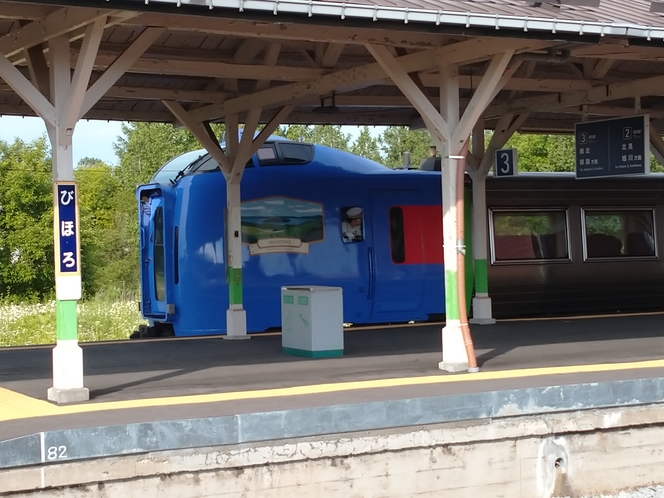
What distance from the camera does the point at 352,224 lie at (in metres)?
16.0

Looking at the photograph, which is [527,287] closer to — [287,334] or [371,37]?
[287,334]

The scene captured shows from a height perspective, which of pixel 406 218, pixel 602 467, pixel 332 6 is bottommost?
pixel 602 467

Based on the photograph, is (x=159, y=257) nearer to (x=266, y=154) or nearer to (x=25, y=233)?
(x=266, y=154)

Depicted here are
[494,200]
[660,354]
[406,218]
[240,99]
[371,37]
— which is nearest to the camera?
[371,37]

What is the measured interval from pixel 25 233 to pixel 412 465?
3352 centimetres

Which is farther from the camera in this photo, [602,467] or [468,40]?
[468,40]

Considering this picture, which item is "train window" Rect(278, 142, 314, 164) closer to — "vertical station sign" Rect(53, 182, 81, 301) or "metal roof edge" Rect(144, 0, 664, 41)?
"metal roof edge" Rect(144, 0, 664, 41)

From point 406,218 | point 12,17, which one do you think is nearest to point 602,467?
point 12,17

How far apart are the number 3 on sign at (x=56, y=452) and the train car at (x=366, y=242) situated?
328 inches

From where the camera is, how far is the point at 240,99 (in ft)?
44.7

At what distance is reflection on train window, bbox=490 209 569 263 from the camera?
17422 mm

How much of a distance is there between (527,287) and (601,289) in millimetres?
1667

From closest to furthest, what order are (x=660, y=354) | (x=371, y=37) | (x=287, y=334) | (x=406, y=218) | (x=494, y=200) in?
1. (x=371, y=37)
2. (x=660, y=354)
3. (x=287, y=334)
4. (x=406, y=218)
5. (x=494, y=200)

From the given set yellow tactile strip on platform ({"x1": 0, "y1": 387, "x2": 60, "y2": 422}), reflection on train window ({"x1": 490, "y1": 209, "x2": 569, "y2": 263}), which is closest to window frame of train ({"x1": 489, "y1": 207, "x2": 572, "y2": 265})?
reflection on train window ({"x1": 490, "y1": 209, "x2": 569, "y2": 263})
